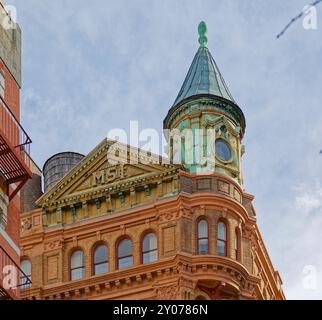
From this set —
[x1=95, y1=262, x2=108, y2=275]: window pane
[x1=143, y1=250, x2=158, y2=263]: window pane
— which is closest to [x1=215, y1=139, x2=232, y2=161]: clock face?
[x1=143, y1=250, x2=158, y2=263]: window pane

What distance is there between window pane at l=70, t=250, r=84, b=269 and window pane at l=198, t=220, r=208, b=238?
5539mm

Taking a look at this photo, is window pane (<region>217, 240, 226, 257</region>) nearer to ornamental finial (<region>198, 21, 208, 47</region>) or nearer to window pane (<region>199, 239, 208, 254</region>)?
window pane (<region>199, 239, 208, 254</region>)

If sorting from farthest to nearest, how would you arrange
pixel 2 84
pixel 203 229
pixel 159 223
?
1. pixel 159 223
2. pixel 203 229
3. pixel 2 84

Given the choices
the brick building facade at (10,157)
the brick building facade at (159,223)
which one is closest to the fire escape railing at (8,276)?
the brick building facade at (10,157)

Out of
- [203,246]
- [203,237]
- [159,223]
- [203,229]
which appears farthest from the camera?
[159,223]

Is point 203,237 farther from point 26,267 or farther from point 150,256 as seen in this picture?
point 26,267

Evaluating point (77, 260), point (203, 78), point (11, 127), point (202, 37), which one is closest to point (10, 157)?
point (11, 127)

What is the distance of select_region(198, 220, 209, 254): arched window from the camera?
6712cm

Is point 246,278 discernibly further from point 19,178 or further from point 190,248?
point 19,178

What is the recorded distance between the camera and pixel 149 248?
223 ft

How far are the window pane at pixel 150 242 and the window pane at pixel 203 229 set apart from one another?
1967 mm

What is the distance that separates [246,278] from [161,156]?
6.63m

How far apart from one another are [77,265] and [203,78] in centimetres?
1049

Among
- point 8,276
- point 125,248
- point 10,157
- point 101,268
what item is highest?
point 125,248
